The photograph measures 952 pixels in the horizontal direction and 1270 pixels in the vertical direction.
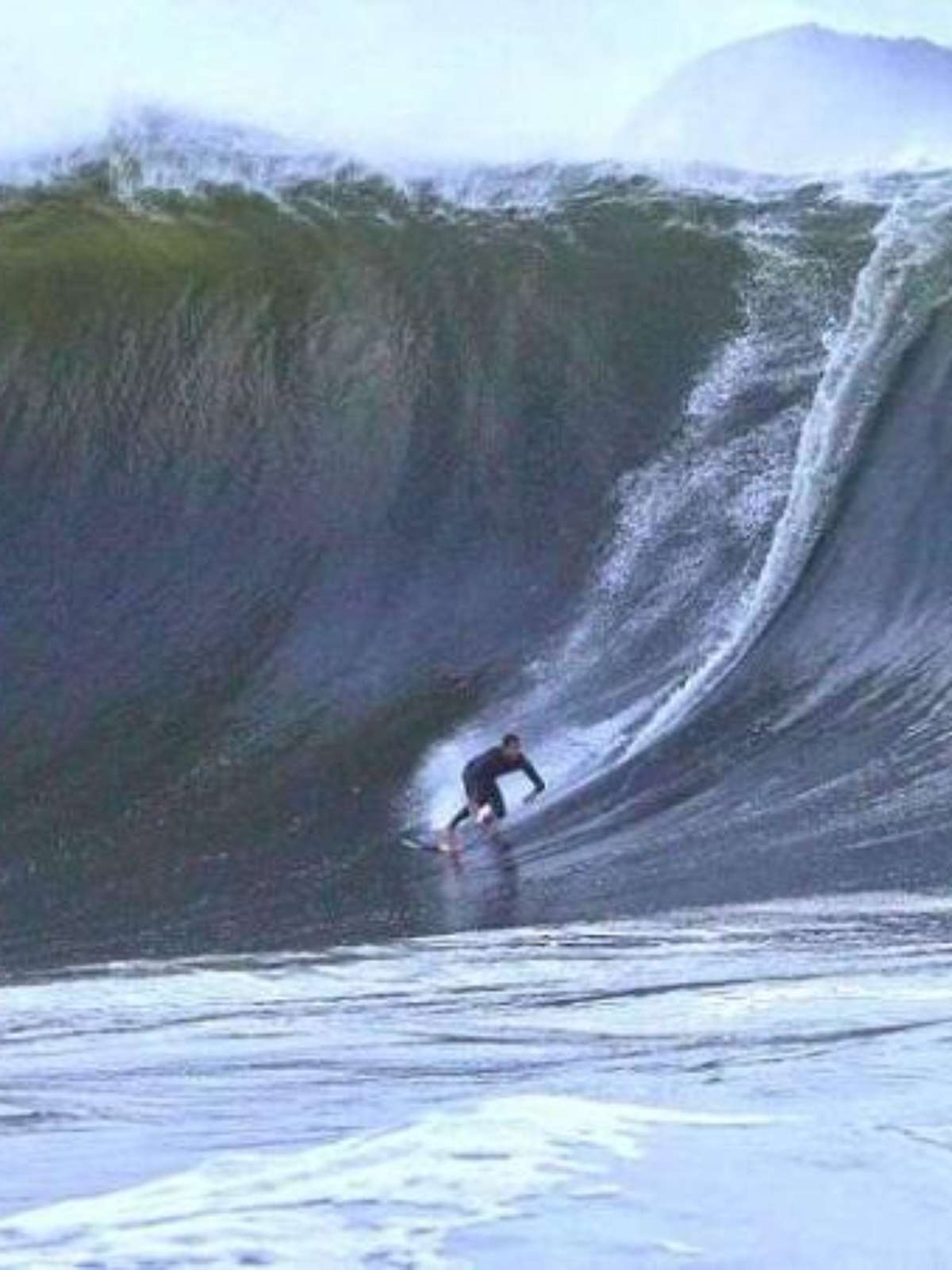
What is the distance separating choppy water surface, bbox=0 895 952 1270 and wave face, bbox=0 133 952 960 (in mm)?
1926

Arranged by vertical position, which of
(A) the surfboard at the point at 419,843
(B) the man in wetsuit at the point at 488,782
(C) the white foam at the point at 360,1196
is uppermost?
(C) the white foam at the point at 360,1196

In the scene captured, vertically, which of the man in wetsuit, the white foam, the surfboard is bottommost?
the surfboard

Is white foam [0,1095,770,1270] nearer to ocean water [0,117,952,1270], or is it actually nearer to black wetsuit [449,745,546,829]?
ocean water [0,117,952,1270]

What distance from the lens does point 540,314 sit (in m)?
18.5

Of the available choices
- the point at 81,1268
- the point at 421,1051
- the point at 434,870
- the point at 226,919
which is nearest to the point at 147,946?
the point at 226,919

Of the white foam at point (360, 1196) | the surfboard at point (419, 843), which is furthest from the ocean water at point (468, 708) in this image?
the surfboard at point (419, 843)

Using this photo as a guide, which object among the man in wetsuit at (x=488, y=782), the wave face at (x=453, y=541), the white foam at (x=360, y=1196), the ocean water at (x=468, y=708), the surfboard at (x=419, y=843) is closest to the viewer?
the white foam at (x=360, y=1196)

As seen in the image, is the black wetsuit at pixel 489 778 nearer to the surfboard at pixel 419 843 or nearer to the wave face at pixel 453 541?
the surfboard at pixel 419 843

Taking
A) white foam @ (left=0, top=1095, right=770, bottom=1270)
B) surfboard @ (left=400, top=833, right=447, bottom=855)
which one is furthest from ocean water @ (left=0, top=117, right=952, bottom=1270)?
surfboard @ (left=400, top=833, right=447, bottom=855)

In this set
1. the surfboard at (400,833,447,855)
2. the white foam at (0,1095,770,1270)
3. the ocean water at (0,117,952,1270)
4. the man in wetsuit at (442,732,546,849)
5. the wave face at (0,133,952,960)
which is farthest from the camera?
the man in wetsuit at (442,732,546,849)

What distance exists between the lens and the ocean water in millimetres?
4238

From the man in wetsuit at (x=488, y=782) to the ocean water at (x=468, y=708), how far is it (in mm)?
234

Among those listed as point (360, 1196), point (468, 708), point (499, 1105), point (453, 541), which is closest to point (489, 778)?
point (468, 708)

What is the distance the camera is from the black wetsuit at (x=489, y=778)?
12.1 metres
